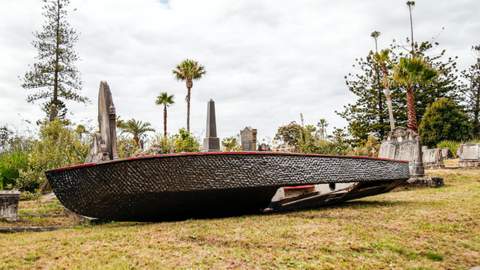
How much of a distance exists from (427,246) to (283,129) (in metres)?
23.1

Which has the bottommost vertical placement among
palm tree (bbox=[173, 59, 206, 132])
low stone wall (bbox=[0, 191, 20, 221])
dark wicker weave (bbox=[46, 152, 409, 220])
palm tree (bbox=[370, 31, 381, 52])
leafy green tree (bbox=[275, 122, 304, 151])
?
low stone wall (bbox=[0, 191, 20, 221])

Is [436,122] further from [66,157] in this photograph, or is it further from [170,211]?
[170,211]

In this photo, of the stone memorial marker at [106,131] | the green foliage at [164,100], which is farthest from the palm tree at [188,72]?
the stone memorial marker at [106,131]

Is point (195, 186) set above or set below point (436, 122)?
below

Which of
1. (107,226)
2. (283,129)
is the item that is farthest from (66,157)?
(283,129)

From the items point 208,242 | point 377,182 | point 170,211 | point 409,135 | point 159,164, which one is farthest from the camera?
point 409,135

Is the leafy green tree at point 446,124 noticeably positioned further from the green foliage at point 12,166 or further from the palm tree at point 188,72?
the green foliage at point 12,166

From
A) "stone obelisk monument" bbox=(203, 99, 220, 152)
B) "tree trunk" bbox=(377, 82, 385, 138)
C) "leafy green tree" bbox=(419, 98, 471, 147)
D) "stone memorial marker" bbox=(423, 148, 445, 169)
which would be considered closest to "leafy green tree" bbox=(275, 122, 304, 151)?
"tree trunk" bbox=(377, 82, 385, 138)

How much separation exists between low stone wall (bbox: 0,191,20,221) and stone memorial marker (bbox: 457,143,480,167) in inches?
528

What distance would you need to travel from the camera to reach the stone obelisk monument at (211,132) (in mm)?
8805

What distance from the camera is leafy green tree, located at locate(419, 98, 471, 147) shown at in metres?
25.1

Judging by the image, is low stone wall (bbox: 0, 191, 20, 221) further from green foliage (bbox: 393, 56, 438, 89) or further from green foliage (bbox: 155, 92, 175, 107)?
green foliage (bbox: 155, 92, 175, 107)

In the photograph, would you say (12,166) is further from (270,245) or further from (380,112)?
(380,112)

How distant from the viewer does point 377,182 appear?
194 inches
